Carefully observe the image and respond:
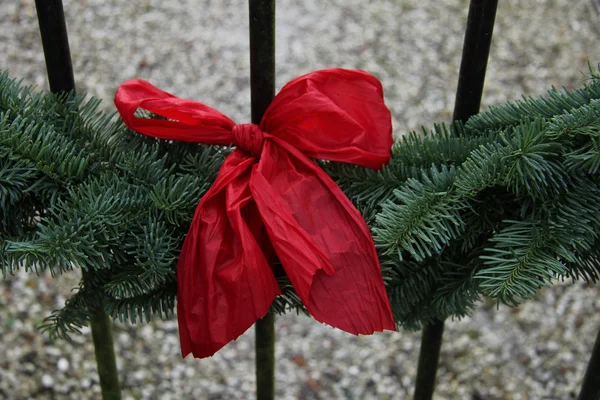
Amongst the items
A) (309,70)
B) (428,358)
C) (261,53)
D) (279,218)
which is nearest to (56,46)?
(261,53)

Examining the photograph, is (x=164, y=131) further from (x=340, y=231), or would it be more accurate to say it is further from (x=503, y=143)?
(x=503, y=143)

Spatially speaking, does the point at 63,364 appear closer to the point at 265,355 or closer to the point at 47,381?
the point at 47,381

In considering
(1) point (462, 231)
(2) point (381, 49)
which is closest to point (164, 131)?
(1) point (462, 231)

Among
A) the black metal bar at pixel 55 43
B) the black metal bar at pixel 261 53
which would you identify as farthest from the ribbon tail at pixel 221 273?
the black metal bar at pixel 55 43

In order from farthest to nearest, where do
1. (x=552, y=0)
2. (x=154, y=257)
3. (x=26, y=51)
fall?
(x=552, y=0)
(x=26, y=51)
(x=154, y=257)

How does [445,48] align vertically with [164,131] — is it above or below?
above

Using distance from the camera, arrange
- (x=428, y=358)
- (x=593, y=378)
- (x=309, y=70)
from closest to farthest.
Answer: (x=593, y=378)
(x=428, y=358)
(x=309, y=70)
